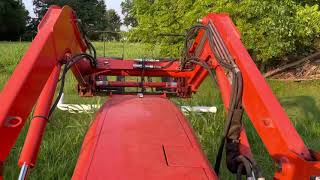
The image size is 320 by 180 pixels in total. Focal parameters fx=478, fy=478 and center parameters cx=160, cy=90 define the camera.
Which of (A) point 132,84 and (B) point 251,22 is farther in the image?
(B) point 251,22

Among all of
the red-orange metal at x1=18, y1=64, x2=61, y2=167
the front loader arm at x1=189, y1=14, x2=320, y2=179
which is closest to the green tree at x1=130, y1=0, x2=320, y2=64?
the front loader arm at x1=189, y1=14, x2=320, y2=179

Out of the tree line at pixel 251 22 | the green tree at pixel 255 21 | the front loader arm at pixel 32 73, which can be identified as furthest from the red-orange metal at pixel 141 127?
the green tree at pixel 255 21

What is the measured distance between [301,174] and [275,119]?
359 mm

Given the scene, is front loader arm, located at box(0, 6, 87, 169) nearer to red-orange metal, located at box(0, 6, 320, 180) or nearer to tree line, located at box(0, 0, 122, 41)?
red-orange metal, located at box(0, 6, 320, 180)

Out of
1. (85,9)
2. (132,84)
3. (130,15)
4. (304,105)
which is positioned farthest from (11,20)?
(132,84)

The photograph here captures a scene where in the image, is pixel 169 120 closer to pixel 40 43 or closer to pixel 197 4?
pixel 40 43

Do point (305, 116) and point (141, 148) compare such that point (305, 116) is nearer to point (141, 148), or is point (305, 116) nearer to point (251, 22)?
point (251, 22)

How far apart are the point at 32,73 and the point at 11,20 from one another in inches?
2111

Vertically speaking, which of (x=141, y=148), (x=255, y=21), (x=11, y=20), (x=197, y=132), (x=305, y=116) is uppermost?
(x=255, y=21)

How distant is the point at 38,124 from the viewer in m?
2.41

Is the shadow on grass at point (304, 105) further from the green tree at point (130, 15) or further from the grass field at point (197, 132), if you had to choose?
the green tree at point (130, 15)

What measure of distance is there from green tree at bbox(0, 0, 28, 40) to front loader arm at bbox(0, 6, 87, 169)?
5100 centimetres

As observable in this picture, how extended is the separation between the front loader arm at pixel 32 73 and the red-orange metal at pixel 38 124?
0.07m

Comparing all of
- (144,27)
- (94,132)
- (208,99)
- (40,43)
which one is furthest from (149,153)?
(144,27)
